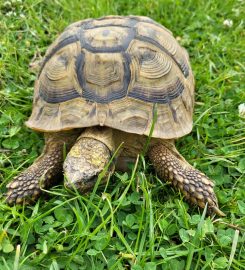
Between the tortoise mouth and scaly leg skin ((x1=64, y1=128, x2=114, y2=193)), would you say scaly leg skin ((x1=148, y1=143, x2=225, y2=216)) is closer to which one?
scaly leg skin ((x1=64, y1=128, x2=114, y2=193))

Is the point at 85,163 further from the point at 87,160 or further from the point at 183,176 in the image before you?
the point at 183,176

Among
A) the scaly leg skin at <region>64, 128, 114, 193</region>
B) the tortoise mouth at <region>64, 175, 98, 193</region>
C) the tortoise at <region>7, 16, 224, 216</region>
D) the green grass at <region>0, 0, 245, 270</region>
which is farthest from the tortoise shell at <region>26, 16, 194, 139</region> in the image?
the tortoise mouth at <region>64, 175, 98, 193</region>

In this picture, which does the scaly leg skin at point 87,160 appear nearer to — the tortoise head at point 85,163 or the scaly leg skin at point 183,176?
the tortoise head at point 85,163

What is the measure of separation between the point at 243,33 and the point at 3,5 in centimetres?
276

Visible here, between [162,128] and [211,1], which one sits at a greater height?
[211,1]

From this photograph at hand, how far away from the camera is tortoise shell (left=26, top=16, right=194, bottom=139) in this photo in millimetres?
2994

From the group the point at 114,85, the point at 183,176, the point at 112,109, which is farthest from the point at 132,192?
the point at 114,85

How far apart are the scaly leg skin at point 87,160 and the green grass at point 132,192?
117 mm

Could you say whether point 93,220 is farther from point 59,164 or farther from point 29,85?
point 29,85

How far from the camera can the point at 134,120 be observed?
2.99m

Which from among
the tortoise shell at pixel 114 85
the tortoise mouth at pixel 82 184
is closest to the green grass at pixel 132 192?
the tortoise mouth at pixel 82 184

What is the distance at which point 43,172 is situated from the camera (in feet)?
9.80

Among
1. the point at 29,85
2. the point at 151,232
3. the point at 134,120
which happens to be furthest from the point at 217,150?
the point at 29,85

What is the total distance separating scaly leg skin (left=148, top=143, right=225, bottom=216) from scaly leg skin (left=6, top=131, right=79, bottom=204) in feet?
2.22
